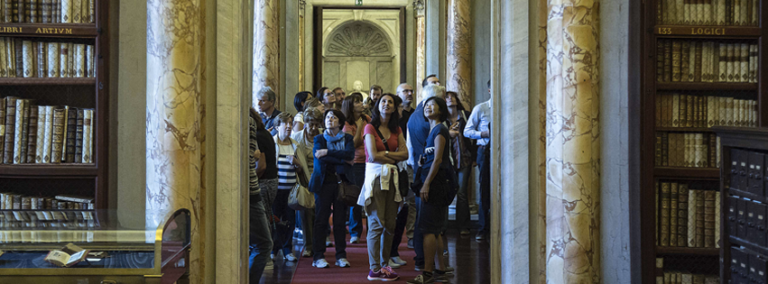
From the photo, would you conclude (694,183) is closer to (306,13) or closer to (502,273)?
(502,273)

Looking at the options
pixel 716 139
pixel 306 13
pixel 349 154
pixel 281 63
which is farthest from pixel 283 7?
pixel 716 139

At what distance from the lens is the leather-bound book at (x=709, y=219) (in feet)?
13.3

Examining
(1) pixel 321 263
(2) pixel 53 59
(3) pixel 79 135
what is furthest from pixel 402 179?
(2) pixel 53 59

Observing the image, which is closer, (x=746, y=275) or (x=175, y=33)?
(x=746, y=275)

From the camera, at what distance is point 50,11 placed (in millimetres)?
3959

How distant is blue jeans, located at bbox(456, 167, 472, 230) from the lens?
284 inches

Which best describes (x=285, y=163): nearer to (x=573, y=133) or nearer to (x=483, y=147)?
(x=483, y=147)

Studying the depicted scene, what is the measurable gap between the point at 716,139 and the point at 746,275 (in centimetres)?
122

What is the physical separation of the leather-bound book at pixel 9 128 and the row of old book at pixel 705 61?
3724 millimetres

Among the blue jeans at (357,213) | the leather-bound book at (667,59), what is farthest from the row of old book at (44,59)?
the leather-bound book at (667,59)

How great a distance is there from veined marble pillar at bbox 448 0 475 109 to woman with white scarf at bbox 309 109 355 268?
3742mm

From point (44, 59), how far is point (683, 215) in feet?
12.6

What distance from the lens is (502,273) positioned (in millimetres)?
4461

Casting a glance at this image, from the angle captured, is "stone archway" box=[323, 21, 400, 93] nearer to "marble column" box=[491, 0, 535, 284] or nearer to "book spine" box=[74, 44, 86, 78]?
"marble column" box=[491, 0, 535, 284]
